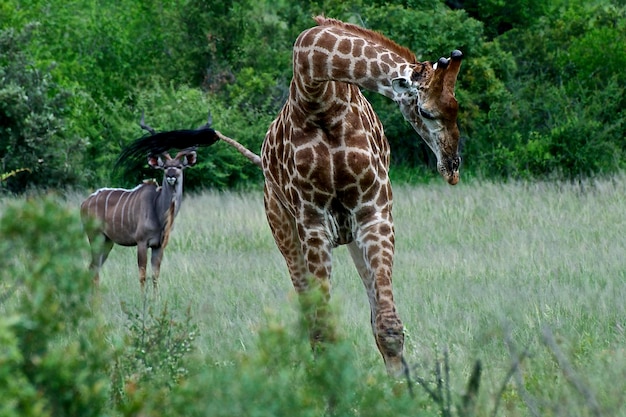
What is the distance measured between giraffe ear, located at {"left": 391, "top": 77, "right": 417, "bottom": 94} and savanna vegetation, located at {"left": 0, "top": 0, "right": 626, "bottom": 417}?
1245 mm

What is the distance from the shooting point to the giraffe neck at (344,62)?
546cm

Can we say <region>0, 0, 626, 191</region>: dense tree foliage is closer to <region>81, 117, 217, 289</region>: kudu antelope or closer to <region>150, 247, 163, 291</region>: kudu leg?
<region>81, 117, 217, 289</region>: kudu antelope

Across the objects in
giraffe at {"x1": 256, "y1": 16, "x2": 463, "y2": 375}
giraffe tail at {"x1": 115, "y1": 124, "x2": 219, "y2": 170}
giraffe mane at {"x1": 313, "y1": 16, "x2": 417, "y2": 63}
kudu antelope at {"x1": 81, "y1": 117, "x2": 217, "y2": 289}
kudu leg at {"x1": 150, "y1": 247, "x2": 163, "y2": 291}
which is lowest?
kudu leg at {"x1": 150, "y1": 247, "x2": 163, "y2": 291}

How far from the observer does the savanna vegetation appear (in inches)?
127

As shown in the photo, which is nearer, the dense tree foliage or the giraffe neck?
the giraffe neck

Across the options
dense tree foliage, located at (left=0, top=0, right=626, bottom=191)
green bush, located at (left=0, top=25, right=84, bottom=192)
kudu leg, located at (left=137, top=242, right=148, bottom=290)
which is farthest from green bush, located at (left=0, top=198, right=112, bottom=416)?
green bush, located at (left=0, top=25, right=84, bottom=192)

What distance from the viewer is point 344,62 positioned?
5.54 meters

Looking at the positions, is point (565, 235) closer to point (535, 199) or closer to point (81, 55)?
Answer: point (535, 199)

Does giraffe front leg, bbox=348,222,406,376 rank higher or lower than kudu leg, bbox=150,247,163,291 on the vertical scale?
higher

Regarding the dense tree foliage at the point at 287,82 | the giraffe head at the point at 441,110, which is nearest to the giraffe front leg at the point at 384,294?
the giraffe head at the point at 441,110

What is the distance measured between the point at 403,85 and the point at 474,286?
385cm


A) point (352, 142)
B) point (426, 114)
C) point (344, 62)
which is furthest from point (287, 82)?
point (426, 114)

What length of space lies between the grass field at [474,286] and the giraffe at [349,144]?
1.36 feet

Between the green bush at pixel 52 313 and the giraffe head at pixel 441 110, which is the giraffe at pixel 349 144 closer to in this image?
the giraffe head at pixel 441 110
